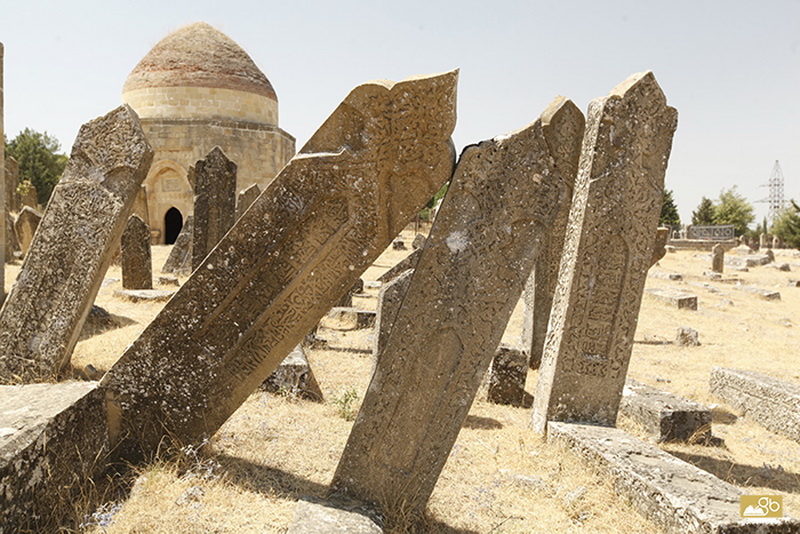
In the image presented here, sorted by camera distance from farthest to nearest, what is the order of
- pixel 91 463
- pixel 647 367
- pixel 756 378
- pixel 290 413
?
1. pixel 647 367
2. pixel 756 378
3. pixel 290 413
4. pixel 91 463

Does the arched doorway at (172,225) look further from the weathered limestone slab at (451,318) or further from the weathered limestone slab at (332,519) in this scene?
the weathered limestone slab at (332,519)

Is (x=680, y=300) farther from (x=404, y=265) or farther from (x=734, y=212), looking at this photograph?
(x=734, y=212)

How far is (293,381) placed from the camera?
15.6ft

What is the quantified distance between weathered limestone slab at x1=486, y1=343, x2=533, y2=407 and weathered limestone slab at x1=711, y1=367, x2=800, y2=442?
86.1 inches

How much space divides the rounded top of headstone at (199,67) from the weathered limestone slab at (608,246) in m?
19.6

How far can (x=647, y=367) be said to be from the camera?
7195 millimetres

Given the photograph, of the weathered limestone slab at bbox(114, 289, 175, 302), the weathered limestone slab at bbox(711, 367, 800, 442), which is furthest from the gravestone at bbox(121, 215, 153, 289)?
the weathered limestone slab at bbox(711, 367, 800, 442)

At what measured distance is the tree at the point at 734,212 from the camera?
5547 cm

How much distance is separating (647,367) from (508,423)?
3.30 meters

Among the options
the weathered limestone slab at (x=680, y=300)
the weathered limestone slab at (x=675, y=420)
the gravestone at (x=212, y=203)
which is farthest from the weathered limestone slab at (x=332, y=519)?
the weathered limestone slab at (x=680, y=300)

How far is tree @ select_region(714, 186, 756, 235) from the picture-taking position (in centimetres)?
5547

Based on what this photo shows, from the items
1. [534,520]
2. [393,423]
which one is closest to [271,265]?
[393,423]

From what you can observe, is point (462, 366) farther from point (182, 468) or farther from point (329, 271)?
point (182, 468)

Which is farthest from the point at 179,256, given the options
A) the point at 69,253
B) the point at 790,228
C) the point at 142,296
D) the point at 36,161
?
the point at 790,228
